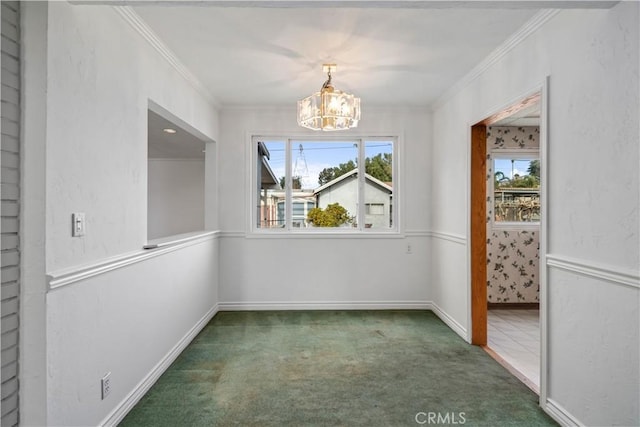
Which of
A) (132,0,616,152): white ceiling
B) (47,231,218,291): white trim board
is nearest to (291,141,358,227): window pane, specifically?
(132,0,616,152): white ceiling

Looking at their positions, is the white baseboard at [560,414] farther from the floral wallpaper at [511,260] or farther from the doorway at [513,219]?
the floral wallpaper at [511,260]

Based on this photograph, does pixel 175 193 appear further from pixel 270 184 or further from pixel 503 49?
pixel 503 49

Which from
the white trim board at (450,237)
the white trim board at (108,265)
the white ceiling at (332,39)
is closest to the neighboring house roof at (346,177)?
the white trim board at (450,237)

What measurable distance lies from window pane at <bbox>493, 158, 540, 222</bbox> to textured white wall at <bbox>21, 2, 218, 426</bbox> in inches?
161

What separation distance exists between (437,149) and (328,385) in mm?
2902

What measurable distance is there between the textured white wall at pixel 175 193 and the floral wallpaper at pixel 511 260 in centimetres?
492

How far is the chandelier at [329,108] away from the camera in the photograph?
9.57 feet

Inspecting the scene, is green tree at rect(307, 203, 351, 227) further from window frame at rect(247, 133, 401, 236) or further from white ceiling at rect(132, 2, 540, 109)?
white ceiling at rect(132, 2, 540, 109)

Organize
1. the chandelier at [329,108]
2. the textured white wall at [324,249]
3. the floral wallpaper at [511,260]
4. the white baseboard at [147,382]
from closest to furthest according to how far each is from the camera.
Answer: the white baseboard at [147,382]
the chandelier at [329,108]
the textured white wall at [324,249]
the floral wallpaper at [511,260]

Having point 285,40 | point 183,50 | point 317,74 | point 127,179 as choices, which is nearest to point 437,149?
point 317,74

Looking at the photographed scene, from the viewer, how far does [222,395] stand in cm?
242

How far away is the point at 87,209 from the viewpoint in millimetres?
1828

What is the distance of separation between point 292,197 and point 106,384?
9.61ft

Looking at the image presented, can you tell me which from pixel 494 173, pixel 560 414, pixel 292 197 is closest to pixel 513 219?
pixel 494 173
